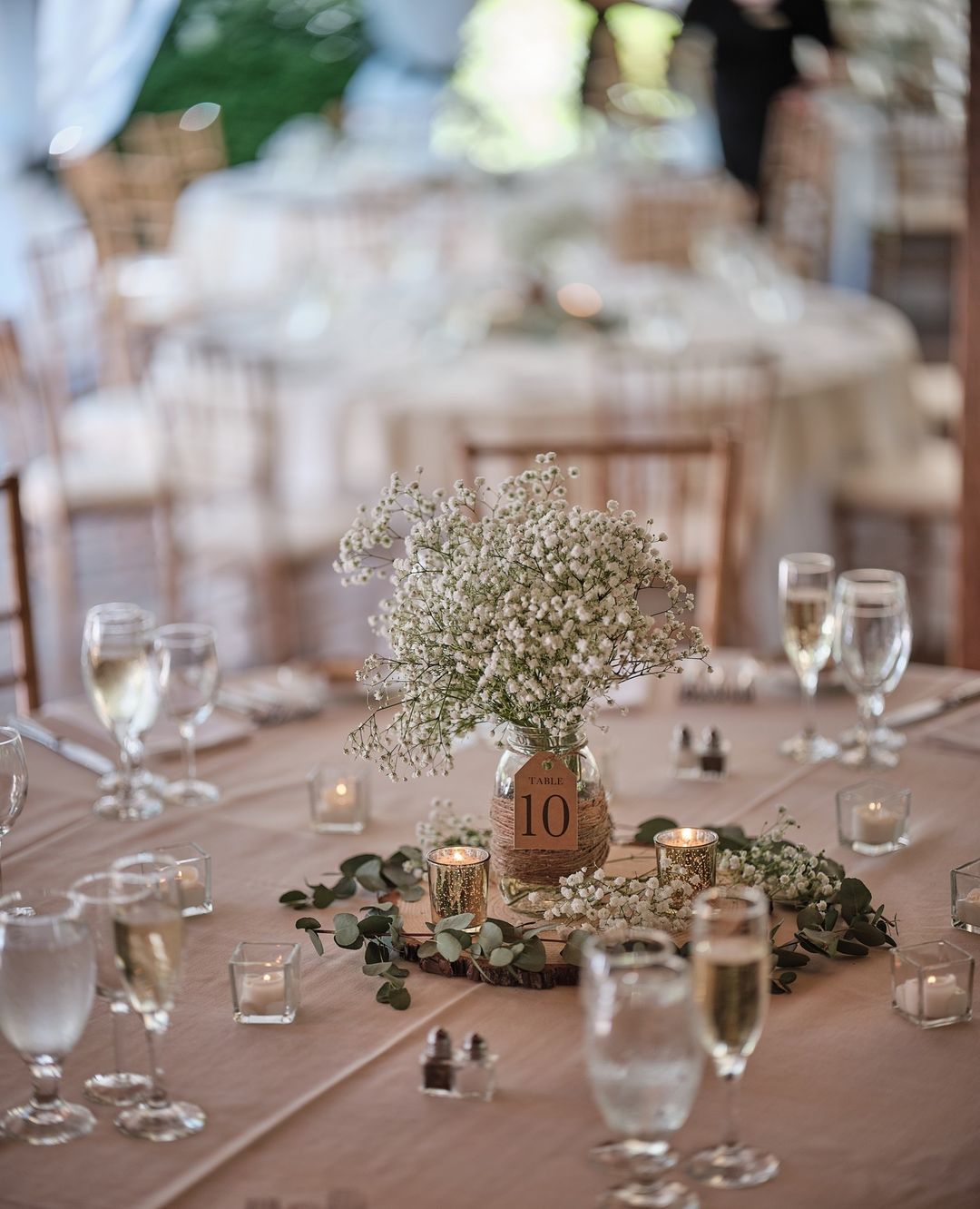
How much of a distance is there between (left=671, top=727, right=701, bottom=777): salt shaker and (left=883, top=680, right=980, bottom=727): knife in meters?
0.28

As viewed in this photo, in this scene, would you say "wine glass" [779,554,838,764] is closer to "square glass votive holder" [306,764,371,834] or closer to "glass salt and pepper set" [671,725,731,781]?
"glass salt and pepper set" [671,725,731,781]

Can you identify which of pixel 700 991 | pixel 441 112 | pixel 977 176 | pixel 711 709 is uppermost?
pixel 441 112

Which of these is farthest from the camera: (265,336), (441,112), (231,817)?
(441,112)

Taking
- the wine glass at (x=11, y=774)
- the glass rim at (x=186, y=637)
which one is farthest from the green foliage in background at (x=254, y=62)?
the wine glass at (x=11, y=774)

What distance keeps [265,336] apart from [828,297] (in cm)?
171

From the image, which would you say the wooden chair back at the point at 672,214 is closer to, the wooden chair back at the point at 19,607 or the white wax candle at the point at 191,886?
the wooden chair back at the point at 19,607

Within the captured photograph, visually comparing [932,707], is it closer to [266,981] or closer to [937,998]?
[937,998]

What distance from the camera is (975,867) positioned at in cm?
134

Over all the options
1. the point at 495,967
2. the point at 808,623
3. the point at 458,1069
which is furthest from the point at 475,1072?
→ the point at 808,623

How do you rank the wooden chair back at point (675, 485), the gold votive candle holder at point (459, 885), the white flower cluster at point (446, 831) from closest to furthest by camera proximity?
the gold votive candle holder at point (459, 885)
the white flower cluster at point (446, 831)
the wooden chair back at point (675, 485)

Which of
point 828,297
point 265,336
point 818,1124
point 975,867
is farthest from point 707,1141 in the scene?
point 828,297

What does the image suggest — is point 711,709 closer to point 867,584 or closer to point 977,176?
point 867,584

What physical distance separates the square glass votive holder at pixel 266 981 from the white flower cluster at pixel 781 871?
388mm

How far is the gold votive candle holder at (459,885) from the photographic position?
128cm
